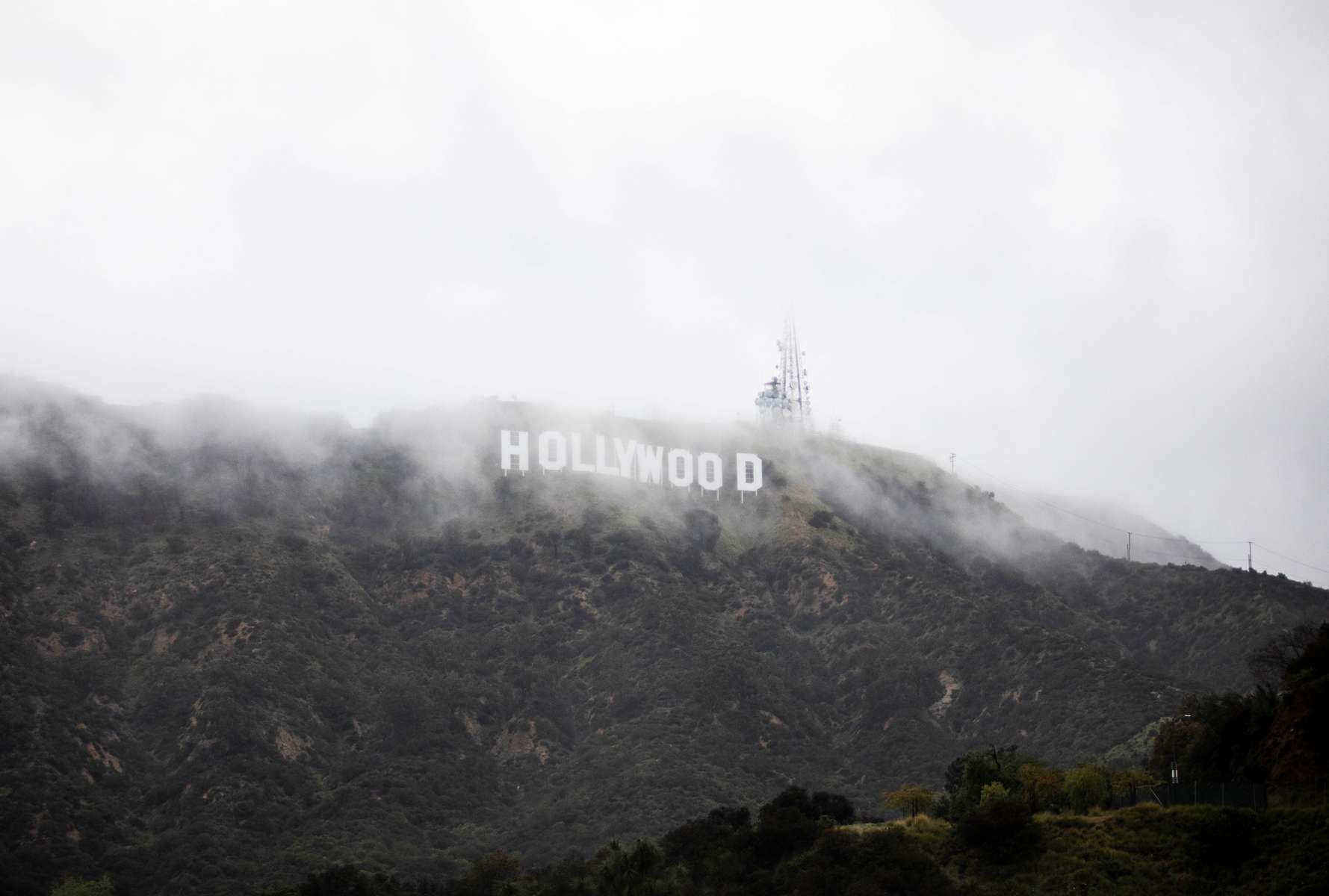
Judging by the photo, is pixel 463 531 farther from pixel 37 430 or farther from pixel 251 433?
pixel 37 430

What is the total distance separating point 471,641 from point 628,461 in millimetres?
35352

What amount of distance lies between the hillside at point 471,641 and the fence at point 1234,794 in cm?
4081

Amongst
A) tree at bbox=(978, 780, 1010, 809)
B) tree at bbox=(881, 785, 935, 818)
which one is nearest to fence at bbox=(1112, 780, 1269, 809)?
tree at bbox=(978, 780, 1010, 809)

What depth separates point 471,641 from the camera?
142 metres

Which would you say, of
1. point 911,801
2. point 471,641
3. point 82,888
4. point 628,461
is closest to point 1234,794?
point 911,801

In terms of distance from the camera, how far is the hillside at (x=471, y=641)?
112 meters

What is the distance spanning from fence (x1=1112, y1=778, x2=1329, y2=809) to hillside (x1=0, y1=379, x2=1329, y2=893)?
40809mm

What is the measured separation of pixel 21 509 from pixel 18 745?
33.7 meters

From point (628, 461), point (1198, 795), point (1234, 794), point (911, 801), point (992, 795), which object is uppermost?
point (628, 461)

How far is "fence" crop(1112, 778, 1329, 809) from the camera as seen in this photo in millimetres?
65750

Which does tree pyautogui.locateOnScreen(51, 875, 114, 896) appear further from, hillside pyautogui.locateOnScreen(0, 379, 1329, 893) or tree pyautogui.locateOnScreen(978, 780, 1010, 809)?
tree pyautogui.locateOnScreen(978, 780, 1010, 809)

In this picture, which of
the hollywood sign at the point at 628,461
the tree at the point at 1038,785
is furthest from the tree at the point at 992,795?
the hollywood sign at the point at 628,461

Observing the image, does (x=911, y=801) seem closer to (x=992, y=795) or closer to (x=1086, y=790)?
(x=992, y=795)

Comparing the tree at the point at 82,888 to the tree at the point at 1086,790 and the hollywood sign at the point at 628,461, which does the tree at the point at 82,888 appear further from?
the hollywood sign at the point at 628,461
